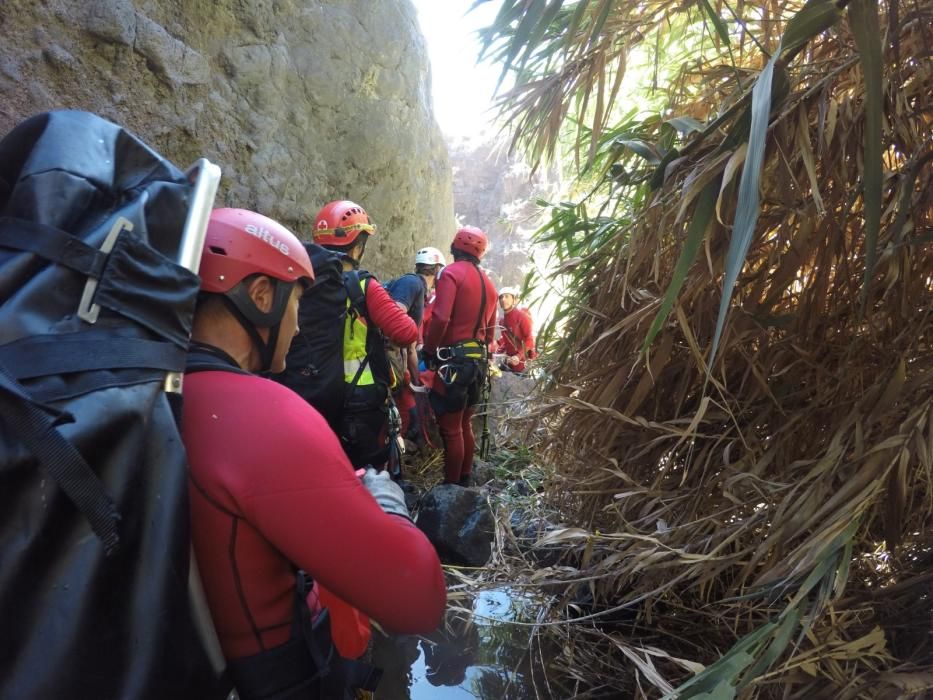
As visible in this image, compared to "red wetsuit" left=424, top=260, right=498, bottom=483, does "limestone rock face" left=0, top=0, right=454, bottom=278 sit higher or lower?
higher

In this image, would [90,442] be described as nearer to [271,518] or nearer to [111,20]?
[271,518]

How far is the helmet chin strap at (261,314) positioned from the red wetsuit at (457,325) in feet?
10.4

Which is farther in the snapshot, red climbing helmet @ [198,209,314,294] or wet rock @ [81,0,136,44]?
wet rock @ [81,0,136,44]

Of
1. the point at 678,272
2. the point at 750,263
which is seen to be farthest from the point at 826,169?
the point at 678,272

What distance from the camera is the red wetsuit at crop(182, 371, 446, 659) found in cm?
97

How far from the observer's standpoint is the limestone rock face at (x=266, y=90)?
10.4 feet

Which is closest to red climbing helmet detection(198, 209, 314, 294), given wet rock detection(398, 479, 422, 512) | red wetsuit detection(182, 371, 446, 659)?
red wetsuit detection(182, 371, 446, 659)

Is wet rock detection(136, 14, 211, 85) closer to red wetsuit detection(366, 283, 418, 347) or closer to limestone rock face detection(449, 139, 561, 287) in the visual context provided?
red wetsuit detection(366, 283, 418, 347)

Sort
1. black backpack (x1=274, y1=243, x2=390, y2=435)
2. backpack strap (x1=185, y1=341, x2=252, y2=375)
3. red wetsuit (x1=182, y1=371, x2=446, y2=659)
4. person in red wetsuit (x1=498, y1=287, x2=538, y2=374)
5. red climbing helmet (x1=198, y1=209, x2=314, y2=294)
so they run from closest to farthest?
1. red wetsuit (x1=182, y1=371, x2=446, y2=659)
2. backpack strap (x1=185, y1=341, x2=252, y2=375)
3. red climbing helmet (x1=198, y1=209, x2=314, y2=294)
4. black backpack (x1=274, y1=243, x2=390, y2=435)
5. person in red wetsuit (x1=498, y1=287, x2=538, y2=374)

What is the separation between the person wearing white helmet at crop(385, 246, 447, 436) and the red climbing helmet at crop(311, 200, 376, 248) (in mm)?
550

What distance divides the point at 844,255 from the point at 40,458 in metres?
1.77

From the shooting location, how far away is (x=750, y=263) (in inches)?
71.2

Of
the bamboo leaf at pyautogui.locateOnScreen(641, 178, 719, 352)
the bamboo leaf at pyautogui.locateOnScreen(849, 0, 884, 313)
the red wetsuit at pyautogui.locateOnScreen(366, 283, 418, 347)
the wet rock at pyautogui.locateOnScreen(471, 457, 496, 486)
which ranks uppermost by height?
the bamboo leaf at pyautogui.locateOnScreen(849, 0, 884, 313)

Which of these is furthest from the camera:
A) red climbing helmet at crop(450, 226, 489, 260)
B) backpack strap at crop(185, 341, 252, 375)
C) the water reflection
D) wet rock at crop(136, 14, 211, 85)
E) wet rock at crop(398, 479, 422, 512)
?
red climbing helmet at crop(450, 226, 489, 260)
